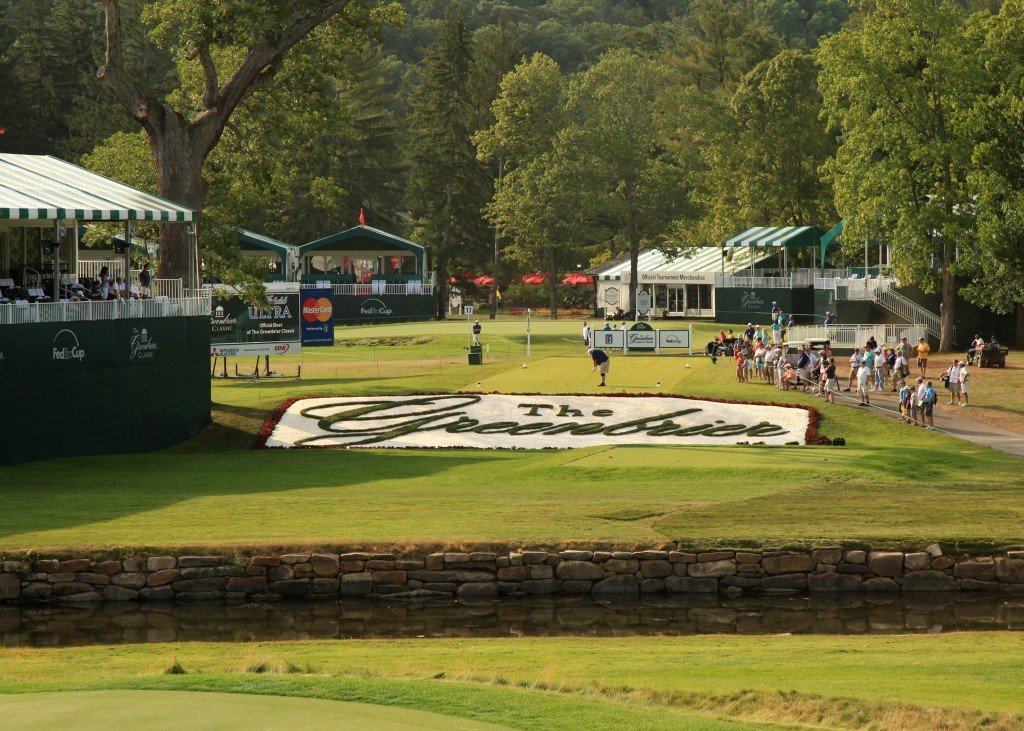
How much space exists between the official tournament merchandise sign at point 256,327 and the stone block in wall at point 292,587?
2983cm

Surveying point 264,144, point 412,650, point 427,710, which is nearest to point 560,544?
point 412,650

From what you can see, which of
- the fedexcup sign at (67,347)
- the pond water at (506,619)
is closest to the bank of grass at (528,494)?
the pond water at (506,619)

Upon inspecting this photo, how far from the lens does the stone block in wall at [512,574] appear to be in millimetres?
24234

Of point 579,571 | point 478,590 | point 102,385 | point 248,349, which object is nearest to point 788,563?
point 579,571

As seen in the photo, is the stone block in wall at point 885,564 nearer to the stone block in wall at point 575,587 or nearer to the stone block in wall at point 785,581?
the stone block in wall at point 785,581

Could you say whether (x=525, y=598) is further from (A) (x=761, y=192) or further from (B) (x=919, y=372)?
(A) (x=761, y=192)

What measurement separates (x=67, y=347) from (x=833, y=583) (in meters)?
21.0

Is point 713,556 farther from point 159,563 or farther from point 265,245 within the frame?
point 265,245

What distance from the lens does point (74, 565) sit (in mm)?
23828

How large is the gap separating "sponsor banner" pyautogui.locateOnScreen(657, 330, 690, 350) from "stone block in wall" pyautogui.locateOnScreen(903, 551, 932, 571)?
34115 mm

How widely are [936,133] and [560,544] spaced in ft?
148

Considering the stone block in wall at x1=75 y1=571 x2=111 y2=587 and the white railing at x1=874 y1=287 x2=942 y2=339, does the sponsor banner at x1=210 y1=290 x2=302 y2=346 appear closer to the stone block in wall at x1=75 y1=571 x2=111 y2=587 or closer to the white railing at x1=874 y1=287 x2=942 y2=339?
the stone block in wall at x1=75 y1=571 x2=111 y2=587

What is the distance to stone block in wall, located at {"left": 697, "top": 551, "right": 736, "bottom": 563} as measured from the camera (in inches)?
961

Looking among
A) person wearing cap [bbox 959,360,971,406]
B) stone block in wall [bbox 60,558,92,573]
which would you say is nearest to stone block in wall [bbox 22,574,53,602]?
stone block in wall [bbox 60,558,92,573]
